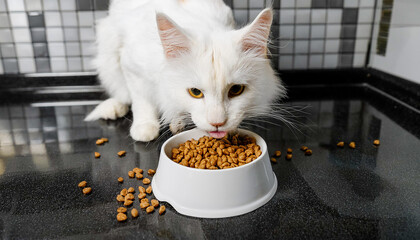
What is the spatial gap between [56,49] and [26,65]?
196 millimetres

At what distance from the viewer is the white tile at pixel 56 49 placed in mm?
1940

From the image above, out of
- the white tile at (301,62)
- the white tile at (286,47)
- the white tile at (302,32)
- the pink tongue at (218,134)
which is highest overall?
the white tile at (302,32)

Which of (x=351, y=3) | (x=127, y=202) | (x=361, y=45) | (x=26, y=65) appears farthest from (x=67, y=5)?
(x=361, y=45)

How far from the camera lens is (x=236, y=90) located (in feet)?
3.63

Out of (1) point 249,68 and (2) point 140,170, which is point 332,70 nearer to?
(1) point 249,68

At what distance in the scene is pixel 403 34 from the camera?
1.75 meters

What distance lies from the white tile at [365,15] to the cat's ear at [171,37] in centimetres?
132

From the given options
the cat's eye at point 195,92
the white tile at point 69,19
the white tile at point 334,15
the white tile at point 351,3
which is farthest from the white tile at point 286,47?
the white tile at point 69,19

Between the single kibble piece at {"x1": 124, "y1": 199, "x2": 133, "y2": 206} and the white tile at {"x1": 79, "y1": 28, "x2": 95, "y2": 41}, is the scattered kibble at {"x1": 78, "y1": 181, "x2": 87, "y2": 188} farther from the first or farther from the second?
the white tile at {"x1": 79, "y1": 28, "x2": 95, "y2": 41}

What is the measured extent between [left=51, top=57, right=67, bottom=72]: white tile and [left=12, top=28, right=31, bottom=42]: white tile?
160 mm

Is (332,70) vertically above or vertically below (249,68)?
below

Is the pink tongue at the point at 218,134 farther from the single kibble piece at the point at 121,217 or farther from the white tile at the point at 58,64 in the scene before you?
the white tile at the point at 58,64

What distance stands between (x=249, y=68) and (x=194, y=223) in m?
0.48

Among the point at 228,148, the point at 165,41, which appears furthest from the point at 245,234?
the point at 165,41
